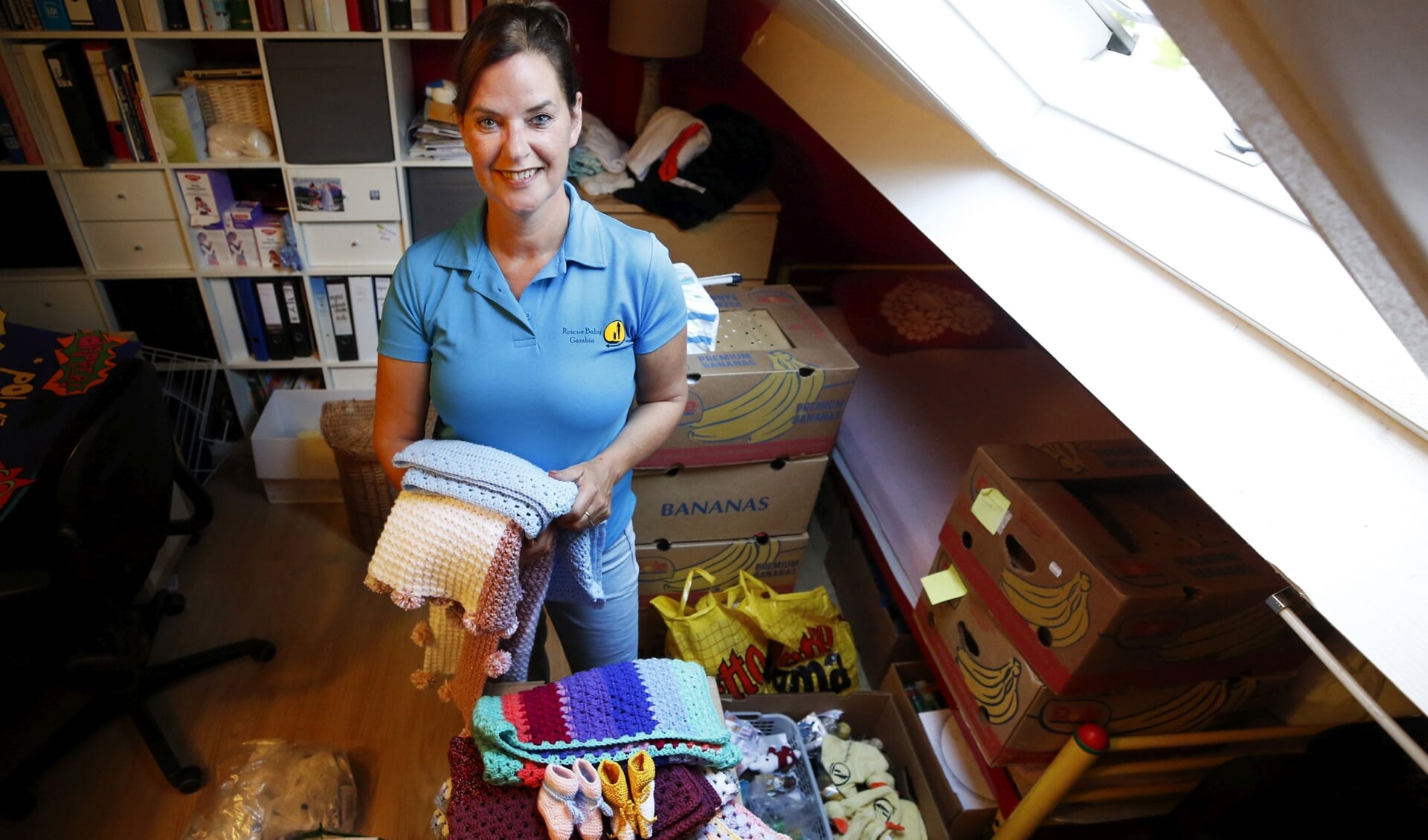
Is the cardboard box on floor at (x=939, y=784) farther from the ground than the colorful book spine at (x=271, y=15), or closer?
closer

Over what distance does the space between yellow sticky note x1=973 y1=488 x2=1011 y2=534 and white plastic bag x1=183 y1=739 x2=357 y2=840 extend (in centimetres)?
140

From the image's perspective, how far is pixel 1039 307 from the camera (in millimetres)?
1074

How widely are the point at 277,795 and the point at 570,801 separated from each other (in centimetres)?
115

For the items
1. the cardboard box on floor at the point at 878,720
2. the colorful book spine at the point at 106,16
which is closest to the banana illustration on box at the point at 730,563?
the cardboard box on floor at the point at 878,720

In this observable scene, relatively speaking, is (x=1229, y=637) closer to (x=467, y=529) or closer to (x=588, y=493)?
(x=588, y=493)

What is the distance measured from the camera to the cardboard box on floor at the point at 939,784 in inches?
56.6

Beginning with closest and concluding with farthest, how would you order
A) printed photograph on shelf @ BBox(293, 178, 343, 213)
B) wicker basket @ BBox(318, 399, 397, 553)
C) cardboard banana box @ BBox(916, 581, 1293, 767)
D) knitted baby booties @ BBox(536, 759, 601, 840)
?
knitted baby booties @ BBox(536, 759, 601, 840)
cardboard banana box @ BBox(916, 581, 1293, 767)
wicker basket @ BBox(318, 399, 397, 553)
printed photograph on shelf @ BBox(293, 178, 343, 213)

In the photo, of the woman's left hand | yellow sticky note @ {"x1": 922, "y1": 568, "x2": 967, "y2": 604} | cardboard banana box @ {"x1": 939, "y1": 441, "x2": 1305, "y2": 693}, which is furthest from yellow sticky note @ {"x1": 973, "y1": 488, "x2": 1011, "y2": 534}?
the woman's left hand

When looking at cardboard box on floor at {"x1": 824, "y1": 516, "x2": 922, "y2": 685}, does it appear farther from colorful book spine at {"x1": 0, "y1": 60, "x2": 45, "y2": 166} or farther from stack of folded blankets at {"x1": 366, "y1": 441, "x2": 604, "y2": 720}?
colorful book spine at {"x1": 0, "y1": 60, "x2": 45, "y2": 166}

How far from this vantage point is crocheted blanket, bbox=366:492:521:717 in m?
0.92

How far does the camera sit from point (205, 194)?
2.22 m

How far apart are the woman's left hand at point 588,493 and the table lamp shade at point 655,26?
174 centimetres

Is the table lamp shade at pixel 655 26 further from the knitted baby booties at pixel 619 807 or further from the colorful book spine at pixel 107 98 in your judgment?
the knitted baby booties at pixel 619 807

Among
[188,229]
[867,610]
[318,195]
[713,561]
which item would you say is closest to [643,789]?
[713,561]
